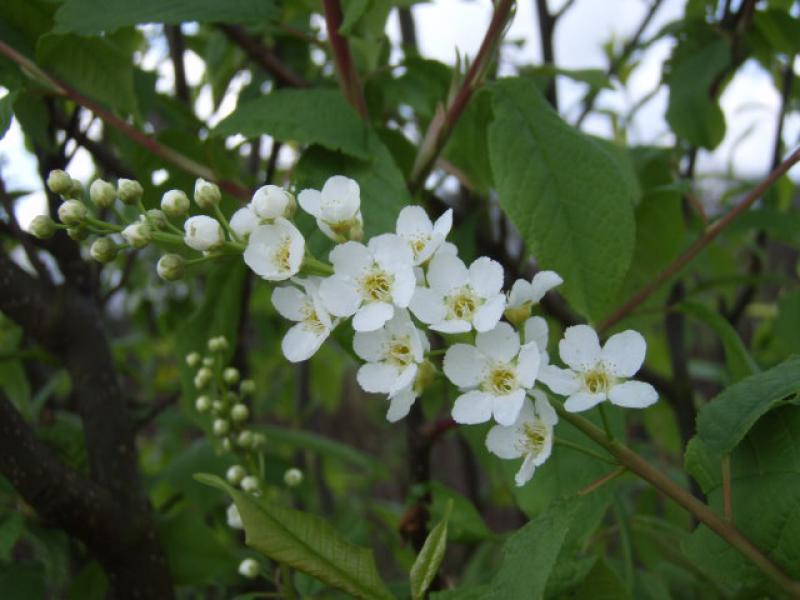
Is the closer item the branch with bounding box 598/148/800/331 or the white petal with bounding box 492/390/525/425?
the white petal with bounding box 492/390/525/425

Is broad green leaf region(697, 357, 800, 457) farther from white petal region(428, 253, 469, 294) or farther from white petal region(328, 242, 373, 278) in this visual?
white petal region(328, 242, 373, 278)

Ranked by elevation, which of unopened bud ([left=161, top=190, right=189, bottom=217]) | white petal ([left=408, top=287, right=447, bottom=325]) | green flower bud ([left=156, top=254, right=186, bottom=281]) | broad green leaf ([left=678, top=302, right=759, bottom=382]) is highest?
white petal ([left=408, top=287, right=447, bottom=325])

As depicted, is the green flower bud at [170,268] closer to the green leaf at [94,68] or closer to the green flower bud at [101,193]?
the green flower bud at [101,193]

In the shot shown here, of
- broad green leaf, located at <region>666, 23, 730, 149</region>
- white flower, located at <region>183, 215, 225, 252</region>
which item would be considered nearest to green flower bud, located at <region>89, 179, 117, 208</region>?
→ white flower, located at <region>183, 215, 225, 252</region>

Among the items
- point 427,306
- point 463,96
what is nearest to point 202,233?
point 427,306

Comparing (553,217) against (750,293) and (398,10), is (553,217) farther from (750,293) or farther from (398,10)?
(398,10)

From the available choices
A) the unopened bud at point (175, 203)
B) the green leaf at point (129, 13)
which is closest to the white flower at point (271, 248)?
the unopened bud at point (175, 203)

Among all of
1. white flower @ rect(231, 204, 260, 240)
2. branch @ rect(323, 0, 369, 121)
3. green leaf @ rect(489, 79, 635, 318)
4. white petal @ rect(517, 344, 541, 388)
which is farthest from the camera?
branch @ rect(323, 0, 369, 121)
